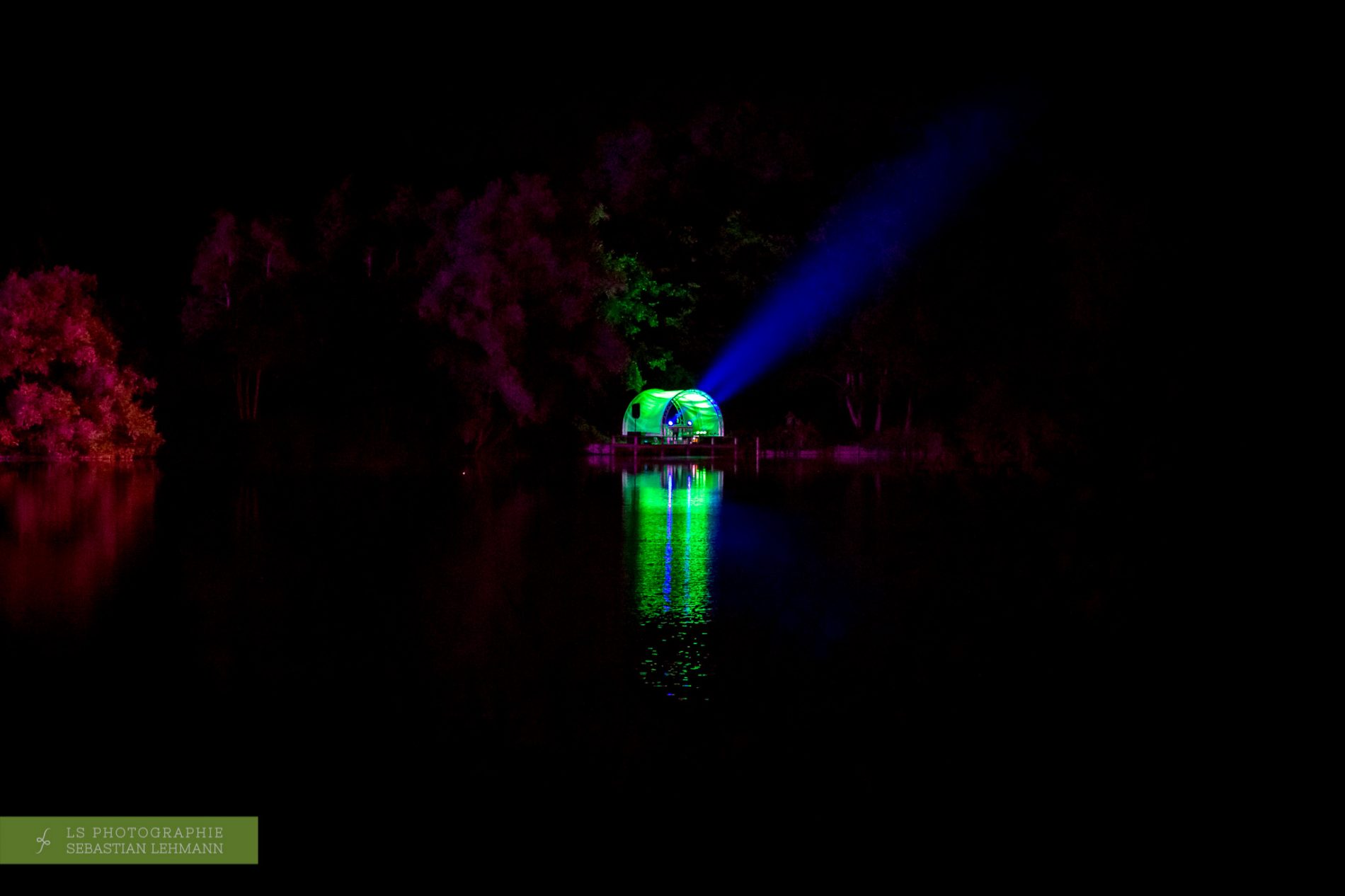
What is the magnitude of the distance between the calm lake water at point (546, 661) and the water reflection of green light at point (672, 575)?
0.16 ft

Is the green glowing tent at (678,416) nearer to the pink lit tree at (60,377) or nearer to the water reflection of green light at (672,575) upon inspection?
the pink lit tree at (60,377)

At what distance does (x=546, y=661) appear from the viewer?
26.1ft

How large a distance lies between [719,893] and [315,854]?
5.12ft

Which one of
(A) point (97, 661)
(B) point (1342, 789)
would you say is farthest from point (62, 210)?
(B) point (1342, 789)

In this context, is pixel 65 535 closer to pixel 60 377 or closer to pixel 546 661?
pixel 546 661

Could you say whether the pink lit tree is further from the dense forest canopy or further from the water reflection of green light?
the water reflection of green light

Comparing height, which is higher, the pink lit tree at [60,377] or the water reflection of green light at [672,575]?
the pink lit tree at [60,377]

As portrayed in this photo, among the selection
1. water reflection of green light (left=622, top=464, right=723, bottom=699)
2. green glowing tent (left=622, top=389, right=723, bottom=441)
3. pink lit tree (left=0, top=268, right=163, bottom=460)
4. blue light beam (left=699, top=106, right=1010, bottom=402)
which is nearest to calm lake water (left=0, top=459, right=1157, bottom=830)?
water reflection of green light (left=622, top=464, right=723, bottom=699)

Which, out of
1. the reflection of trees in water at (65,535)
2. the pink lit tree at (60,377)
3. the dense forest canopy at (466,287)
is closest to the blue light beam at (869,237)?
the dense forest canopy at (466,287)

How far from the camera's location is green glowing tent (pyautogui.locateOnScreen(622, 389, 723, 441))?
4116 centimetres

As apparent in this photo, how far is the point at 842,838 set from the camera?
16.4ft

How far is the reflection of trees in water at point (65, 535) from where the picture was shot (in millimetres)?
10156
